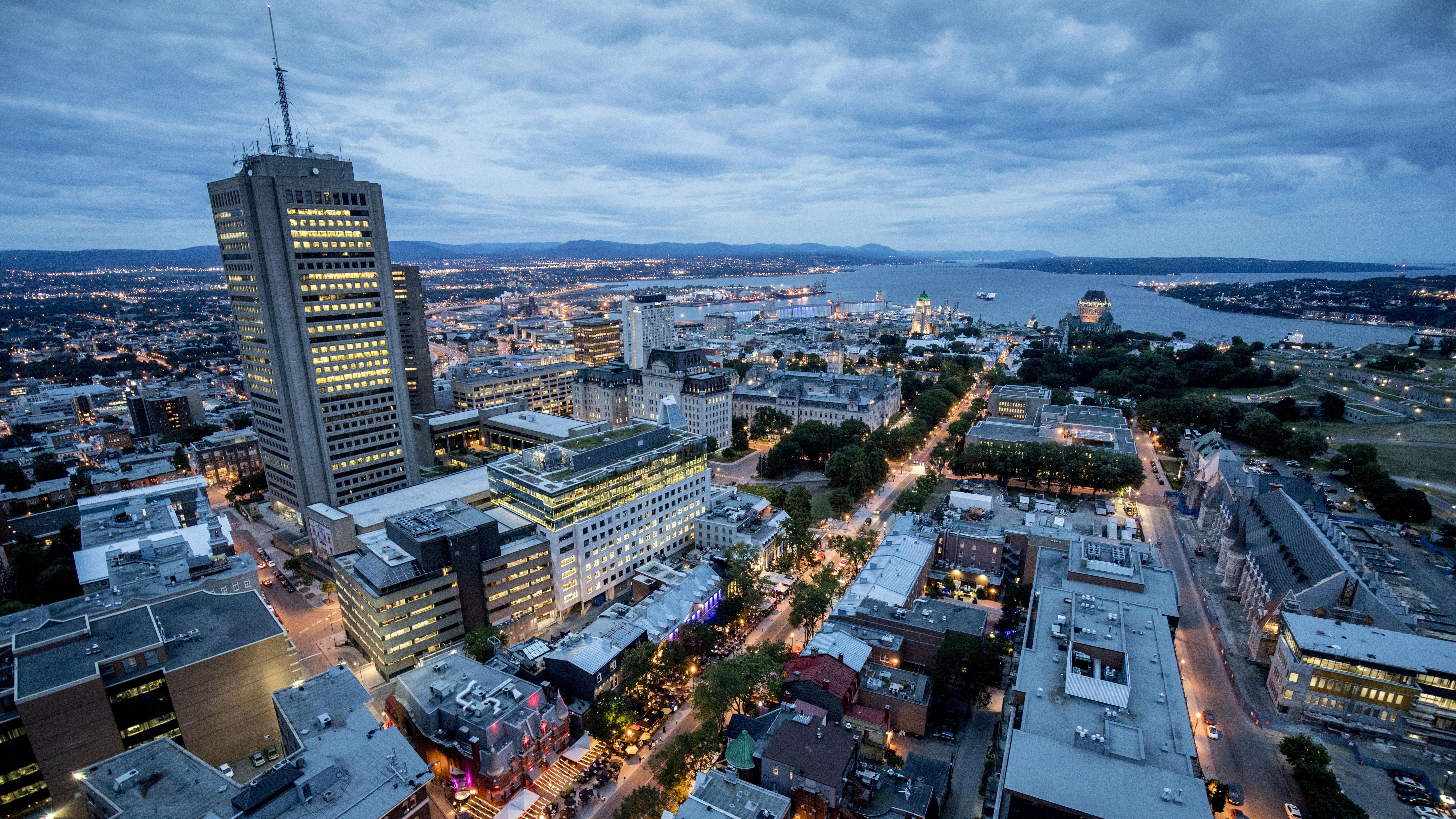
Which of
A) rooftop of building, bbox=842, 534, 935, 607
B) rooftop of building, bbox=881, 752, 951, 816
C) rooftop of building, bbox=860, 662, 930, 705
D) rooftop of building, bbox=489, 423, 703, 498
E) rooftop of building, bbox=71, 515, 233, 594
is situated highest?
rooftop of building, bbox=489, 423, 703, 498

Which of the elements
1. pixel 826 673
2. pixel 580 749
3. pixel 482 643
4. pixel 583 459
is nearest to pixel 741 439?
pixel 583 459

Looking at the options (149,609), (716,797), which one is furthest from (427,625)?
(716,797)

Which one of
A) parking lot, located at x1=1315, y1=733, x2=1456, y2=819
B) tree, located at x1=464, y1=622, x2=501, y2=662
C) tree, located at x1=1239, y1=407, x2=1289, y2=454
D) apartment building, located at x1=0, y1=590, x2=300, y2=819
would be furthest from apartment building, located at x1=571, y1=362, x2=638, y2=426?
tree, located at x1=1239, y1=407, x2=1289, y2=454

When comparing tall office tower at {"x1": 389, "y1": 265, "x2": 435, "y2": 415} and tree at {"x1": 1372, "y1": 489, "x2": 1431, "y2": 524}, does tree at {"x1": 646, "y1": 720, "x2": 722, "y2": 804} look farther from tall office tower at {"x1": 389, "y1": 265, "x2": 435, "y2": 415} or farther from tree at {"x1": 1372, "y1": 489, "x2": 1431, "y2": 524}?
tall office tower at {"x1": 389, "y1": 265, "x2": 435, "y2": 415}

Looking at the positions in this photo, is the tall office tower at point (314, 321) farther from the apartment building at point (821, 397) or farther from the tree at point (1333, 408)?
the tree at point (1333, 408)

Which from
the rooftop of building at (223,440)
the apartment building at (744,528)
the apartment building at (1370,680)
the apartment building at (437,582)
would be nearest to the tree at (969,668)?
the apartment building at (1370,680)
